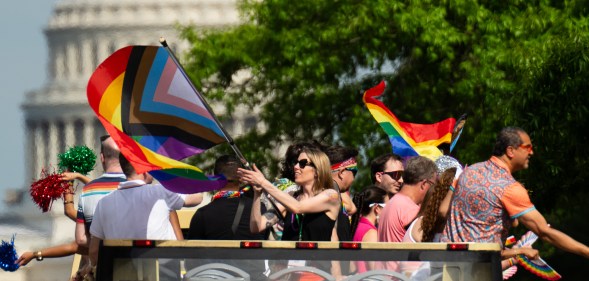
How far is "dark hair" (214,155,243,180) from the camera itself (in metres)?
9.68

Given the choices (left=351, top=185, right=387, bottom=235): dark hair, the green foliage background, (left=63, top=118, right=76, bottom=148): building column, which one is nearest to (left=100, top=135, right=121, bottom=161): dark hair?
(left=351, top=185, right=387, bottom=235): dark hair

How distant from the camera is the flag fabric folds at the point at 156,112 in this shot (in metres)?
8.50

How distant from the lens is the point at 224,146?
3409 cm

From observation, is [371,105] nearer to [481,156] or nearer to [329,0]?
[481,156]

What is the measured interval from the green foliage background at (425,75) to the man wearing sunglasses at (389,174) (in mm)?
9597

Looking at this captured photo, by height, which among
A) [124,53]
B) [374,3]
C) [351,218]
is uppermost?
[374,3]

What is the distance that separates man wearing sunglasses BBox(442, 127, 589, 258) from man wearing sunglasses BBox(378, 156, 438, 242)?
0.87 m

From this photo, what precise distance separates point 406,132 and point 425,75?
16040 millimetres

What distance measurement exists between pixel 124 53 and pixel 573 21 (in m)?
17.8

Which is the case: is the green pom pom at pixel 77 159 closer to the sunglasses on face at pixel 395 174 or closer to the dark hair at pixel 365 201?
the dark hair at pixel 365 201

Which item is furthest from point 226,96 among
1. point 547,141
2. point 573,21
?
point 547,141

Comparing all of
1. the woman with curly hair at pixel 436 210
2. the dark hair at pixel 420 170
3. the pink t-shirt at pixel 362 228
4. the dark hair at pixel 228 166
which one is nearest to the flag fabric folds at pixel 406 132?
the pink t-shirt at pixel 362 228

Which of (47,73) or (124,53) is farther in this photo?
(47,73)

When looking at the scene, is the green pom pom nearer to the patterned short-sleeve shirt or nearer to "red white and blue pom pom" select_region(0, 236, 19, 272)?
"red white and blue pom pom" select_region(0, 236, 19, 272)
